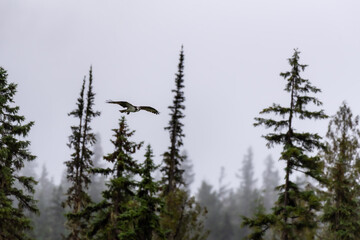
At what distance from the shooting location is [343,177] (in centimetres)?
1908

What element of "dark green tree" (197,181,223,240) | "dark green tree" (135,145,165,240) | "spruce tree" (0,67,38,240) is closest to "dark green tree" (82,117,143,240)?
"dark green tree" (135,145,165,240)

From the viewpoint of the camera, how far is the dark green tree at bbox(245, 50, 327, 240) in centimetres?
1588

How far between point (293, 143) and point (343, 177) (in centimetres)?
419

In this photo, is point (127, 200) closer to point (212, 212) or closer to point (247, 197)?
point (212, 212)

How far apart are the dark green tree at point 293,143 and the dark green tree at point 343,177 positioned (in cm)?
237

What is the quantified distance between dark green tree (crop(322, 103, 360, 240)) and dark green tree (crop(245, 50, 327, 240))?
93.2 inches

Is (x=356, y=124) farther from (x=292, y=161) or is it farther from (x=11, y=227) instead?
(x=11, y=227)

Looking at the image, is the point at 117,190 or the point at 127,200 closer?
the point at 117,190

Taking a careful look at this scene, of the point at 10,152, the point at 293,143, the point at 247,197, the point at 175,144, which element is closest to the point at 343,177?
the point at 293,143

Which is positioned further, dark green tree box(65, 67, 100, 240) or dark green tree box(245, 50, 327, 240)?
dark green tree box(65, 67, 100, 240)

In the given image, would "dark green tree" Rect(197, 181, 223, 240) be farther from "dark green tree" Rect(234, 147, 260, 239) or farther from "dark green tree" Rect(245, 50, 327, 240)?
"dark green tree" Rect(245, 50, 327, 240)

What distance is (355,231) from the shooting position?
60.6ft

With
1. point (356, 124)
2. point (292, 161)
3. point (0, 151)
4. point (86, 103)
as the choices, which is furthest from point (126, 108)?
point (356, 124)

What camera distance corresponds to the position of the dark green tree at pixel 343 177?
60.5ft
